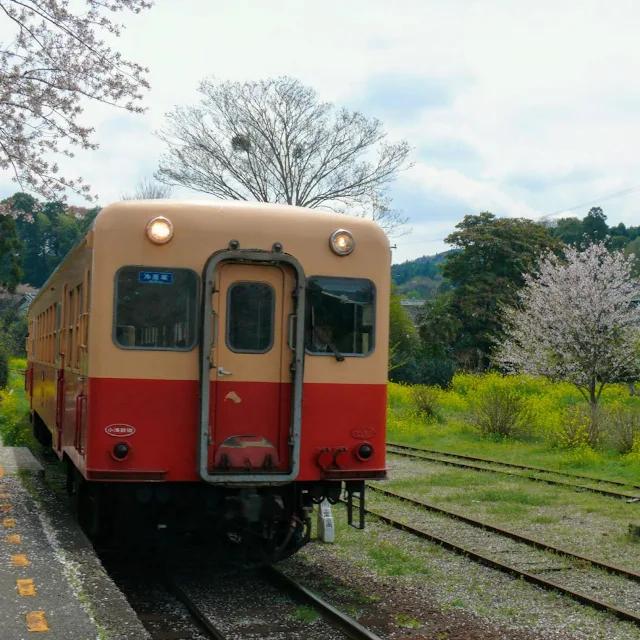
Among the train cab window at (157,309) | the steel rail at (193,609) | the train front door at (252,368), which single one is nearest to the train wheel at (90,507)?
the steel rail at (193,609)

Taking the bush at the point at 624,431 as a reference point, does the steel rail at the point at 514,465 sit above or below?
below

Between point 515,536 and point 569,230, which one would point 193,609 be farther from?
point 569,230

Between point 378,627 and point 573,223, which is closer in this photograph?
point 378,627

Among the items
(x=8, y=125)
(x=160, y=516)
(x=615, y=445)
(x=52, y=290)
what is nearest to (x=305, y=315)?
(x=160, y=516)

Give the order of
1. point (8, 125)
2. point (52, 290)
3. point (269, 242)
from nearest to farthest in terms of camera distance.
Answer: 1. point (269, 242)
2. point (52, 290)
3. point (8, 125)

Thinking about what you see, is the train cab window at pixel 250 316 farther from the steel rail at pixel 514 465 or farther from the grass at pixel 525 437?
the grass at pixel 525 437

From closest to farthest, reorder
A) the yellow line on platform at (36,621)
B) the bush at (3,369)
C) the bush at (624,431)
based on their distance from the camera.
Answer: the yellow line on platform at (36,621) < the bush at (624,431) < the bush at (3,369)

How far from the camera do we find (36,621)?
534 centimetres

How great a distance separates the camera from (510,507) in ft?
38.8

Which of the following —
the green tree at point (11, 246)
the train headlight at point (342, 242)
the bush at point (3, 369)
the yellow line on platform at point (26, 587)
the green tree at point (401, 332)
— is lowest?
the yellow line on platform at point (26, 587)

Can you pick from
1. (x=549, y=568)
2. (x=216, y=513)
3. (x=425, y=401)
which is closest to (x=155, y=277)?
(x=216, y=513)

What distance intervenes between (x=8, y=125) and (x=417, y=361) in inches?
1154

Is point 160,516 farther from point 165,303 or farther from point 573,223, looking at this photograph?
point 573,223

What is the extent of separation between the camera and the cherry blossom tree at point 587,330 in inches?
858
